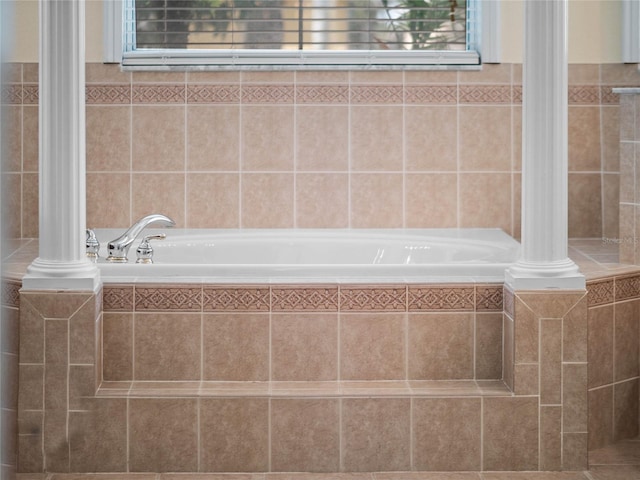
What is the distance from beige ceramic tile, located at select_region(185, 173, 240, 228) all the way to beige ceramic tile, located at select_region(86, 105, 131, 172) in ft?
0.95

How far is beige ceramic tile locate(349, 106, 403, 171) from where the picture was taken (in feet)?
12.6

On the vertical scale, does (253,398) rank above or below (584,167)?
below

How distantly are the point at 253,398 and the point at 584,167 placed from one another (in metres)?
1.95

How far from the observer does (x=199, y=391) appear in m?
2.70

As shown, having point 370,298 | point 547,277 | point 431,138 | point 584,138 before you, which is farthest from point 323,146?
point 547,277

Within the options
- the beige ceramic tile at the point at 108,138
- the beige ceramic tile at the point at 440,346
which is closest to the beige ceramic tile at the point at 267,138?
the beige ceramic tile at the point at 108,138

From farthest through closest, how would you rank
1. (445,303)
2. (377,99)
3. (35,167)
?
(377,99), (35,167), (445,303)

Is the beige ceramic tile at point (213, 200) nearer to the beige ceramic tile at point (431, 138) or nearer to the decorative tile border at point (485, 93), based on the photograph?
the beige ceramic tile at point (431, 138)

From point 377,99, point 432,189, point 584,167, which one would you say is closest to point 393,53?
point 377,99

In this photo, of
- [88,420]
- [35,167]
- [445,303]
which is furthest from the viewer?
[35,167]

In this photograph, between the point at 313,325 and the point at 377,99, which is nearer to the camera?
the point at 313,325

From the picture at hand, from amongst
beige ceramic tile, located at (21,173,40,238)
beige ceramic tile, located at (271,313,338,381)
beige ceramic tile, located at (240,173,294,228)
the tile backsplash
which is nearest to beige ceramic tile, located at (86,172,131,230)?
the tile backsplash

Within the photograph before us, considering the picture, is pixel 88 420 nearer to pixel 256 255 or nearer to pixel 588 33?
pixel 256 255

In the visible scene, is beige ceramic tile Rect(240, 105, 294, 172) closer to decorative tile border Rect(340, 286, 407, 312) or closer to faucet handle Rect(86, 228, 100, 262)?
faucet handle Rect(86, 228, 100, 262)
